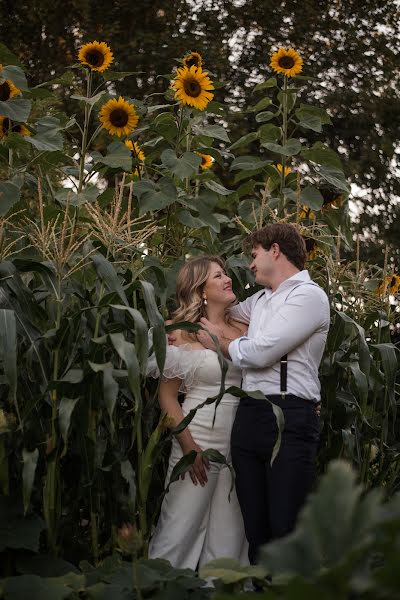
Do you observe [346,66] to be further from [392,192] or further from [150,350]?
[150,350]

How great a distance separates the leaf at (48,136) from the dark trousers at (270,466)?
1441mm

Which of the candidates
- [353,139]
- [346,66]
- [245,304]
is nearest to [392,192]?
[353,139]

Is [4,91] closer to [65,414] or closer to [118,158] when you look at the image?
[118,158]

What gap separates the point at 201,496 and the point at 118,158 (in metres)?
1.54

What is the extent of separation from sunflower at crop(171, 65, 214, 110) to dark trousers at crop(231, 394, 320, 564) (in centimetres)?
151

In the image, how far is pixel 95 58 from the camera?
429 centimetres

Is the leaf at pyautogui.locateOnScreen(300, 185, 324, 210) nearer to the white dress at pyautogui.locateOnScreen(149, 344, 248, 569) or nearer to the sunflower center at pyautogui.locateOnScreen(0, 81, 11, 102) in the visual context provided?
the white dress at pyautogui.locateOnScreen(149, 344, 248, 569)

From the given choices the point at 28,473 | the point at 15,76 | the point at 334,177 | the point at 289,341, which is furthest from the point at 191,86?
the point at 28,473

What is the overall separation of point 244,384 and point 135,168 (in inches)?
64.0

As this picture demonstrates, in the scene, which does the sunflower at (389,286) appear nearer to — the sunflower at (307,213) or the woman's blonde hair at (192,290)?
the sunflower at (307,213)

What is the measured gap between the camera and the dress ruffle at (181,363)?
3344 millimetres

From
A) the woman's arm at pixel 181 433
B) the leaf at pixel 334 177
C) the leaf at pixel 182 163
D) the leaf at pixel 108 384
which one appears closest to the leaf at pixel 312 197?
the leaf at pixel 334 177

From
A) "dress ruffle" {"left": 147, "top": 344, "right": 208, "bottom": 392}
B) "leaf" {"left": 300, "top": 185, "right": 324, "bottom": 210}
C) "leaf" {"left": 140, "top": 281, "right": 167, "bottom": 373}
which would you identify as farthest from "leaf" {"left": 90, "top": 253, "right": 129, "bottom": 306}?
"leaf" {"left": 300, "top": 185, "right": 324, "bottom": 210}

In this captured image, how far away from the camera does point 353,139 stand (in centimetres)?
1094
